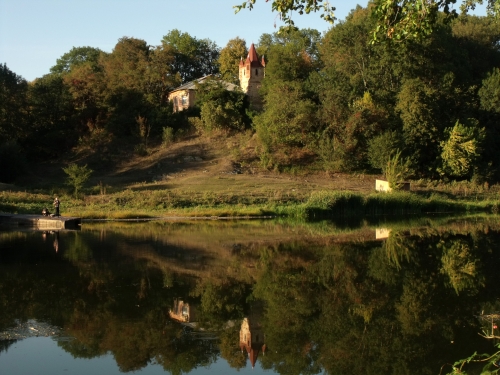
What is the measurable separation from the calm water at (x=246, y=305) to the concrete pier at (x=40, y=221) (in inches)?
231

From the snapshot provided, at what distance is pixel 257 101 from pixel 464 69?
709 inches

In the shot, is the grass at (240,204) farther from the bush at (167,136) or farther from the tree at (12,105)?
the tree at (12,105)

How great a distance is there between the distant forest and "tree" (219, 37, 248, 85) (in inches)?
366

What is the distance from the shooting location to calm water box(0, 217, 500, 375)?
10141 mm

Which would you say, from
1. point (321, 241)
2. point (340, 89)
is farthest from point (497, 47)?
point (321, 241)

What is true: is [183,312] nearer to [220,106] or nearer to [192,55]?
[220,106]

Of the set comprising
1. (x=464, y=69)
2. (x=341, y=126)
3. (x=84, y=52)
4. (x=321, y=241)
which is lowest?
(x=321, y=241)

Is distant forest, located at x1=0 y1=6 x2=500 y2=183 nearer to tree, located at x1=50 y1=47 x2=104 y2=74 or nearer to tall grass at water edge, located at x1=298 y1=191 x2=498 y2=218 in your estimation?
tall grass at water edge, located at x1=298 y1=191 x2=498 y2=218

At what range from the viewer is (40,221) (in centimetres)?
3120

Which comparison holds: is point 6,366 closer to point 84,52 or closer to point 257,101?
point 257,101

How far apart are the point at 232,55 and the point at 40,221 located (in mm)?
44559

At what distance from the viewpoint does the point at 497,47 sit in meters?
63.3

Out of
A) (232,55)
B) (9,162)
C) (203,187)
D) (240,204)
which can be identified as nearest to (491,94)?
(203,187)

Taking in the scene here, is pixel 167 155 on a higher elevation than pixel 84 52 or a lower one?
lower
